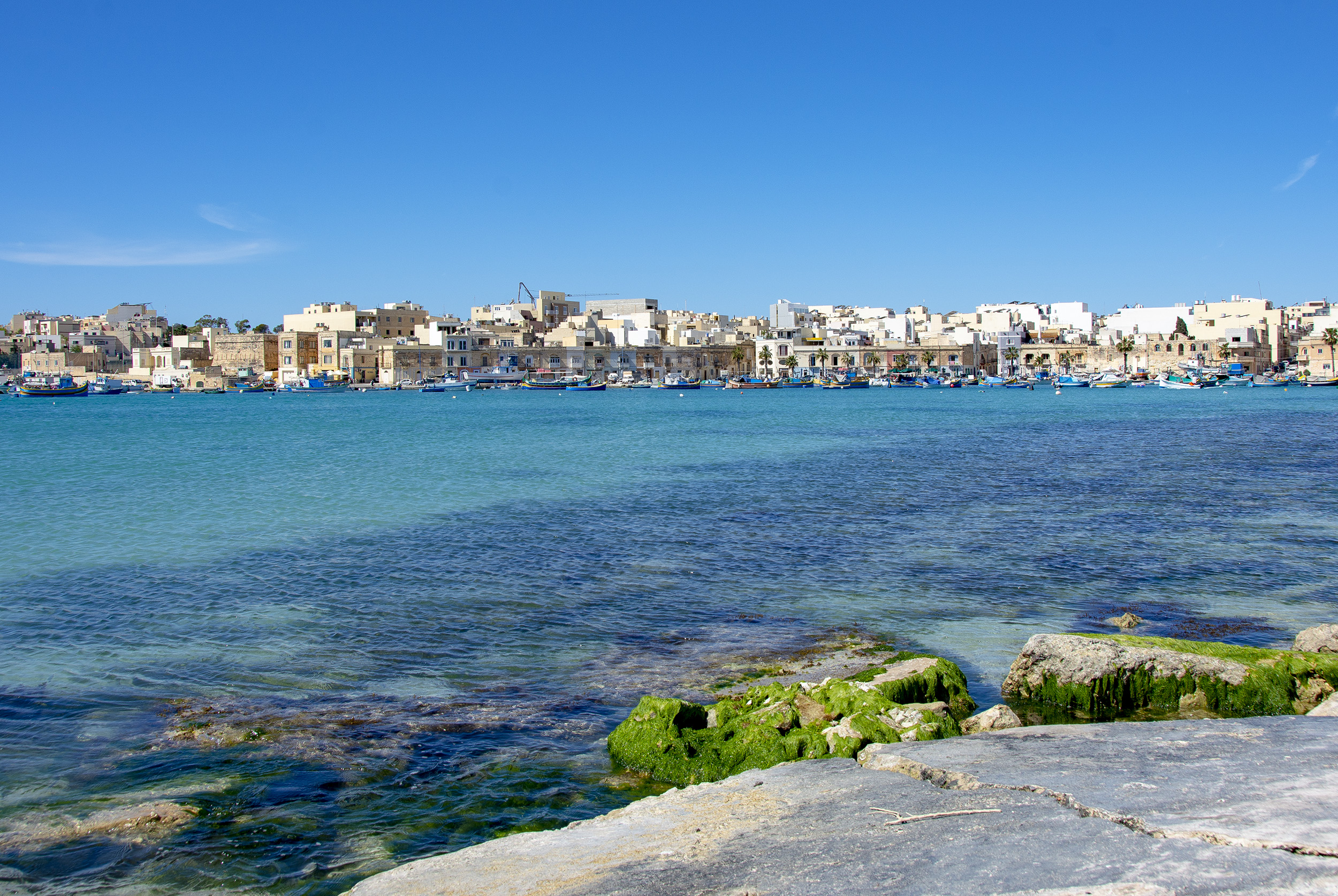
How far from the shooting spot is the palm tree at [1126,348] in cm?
12006

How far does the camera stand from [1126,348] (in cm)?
12081

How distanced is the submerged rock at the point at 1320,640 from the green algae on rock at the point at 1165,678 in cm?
25

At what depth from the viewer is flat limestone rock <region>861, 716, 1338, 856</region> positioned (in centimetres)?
469

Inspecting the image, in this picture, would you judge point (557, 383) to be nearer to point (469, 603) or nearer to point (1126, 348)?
point (1126, 348)

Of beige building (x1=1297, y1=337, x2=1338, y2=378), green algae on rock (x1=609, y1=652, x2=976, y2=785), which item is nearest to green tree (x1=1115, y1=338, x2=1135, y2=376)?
beige building (x1=1297, y1=337, x2=1338, y2=378)

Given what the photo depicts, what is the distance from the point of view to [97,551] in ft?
51.3

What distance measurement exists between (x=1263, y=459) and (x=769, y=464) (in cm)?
1424

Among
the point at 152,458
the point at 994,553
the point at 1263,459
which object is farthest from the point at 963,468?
the point at 152,458

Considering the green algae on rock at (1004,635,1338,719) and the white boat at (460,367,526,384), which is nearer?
the green algae on rock at (1004,635,1338,719)

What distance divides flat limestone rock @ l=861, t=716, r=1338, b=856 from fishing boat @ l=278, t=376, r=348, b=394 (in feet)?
372

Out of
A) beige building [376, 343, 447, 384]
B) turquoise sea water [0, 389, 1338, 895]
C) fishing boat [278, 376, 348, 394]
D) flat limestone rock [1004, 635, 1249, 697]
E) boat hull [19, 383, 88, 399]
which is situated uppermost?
beige building [376, 343, 447, 384]

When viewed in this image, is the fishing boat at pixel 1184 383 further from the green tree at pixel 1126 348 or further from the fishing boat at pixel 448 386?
the fishing boat at pixel 448 386

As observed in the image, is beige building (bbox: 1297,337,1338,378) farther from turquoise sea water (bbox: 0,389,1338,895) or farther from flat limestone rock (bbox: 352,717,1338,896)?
flat limestone rock (bbox: 352,717,1338,896)

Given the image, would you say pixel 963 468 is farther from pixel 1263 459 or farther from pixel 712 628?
pixel 712 628
